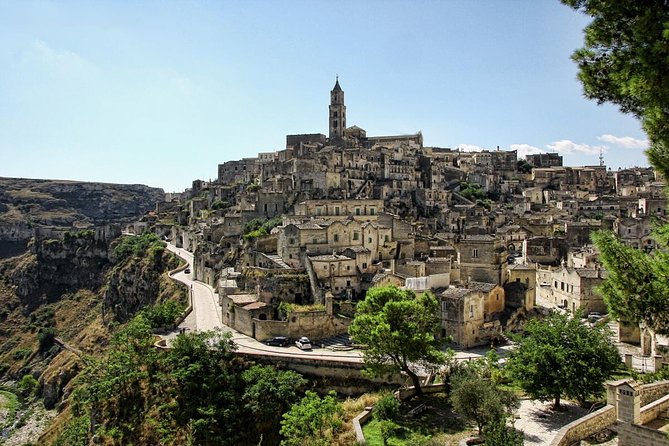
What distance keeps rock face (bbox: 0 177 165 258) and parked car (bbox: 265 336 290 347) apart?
114 metres

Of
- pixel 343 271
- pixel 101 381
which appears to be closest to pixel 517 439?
pixel 343 271

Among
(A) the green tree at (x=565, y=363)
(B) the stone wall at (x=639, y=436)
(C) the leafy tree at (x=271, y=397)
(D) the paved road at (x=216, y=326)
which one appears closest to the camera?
(B) the stone wall at (x=639, y=436)

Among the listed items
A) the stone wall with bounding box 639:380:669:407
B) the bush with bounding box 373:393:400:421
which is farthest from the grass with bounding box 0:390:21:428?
the stone wall with bounding box 639:380:669:407

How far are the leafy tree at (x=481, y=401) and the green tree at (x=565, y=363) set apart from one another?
190cm

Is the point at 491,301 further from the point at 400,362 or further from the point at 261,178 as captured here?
the point at 261,178

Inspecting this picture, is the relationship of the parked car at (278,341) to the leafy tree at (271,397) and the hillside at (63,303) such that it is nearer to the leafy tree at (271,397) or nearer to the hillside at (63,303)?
the leafy tree at (271,397)

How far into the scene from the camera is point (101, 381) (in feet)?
127

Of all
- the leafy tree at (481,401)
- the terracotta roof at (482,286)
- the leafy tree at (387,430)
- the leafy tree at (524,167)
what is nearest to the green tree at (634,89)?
the leafy tree at (481,401)

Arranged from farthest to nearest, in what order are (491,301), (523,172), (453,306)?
(523,172), (491,301), (453,306)

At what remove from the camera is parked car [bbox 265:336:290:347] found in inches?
1524

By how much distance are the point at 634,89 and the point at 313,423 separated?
851 inches

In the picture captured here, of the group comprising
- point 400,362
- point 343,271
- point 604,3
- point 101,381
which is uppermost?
point 604,3

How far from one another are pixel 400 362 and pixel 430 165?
59.5 m

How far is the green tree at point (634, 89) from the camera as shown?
8.74m
